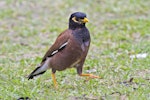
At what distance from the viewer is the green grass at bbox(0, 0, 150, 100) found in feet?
24.4

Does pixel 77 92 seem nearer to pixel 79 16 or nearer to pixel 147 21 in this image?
pixel 79 16

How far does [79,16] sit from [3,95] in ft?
5.10

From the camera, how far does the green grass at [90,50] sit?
24.4 feet

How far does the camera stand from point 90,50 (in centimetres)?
1053

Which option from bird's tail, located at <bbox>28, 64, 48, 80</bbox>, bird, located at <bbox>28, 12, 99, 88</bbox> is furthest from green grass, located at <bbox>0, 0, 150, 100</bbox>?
bird, located at <bbox>28, 12, 99, 88</bbox>

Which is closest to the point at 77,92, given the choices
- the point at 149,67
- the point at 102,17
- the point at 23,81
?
the point at 23,81

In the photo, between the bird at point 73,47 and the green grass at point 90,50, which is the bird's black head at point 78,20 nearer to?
the bird at point 73,47

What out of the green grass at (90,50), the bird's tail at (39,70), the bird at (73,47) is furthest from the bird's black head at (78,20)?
the green grass at (90,50)

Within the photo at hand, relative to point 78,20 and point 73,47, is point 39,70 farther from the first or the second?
point 78,20

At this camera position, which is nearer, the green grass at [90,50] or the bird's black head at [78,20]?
the green grass at [90,50]

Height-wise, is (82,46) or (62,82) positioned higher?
(82,46)

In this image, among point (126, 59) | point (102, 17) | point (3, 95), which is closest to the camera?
point (3, 95)

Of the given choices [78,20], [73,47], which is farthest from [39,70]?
[78,20]

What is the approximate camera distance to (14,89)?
296 inches
